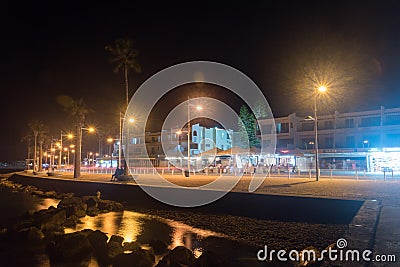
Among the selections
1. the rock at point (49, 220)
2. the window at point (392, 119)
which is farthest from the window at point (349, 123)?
the rock at point (49, 220)

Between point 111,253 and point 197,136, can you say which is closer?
point 111,253

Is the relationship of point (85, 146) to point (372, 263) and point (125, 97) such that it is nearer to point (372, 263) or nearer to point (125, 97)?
point (125, 97)

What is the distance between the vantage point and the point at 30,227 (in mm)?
16031

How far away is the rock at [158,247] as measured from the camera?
12039 mm

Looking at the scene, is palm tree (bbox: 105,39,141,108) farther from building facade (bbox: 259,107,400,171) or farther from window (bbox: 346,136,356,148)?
window (bbox: 346,136,356,148)

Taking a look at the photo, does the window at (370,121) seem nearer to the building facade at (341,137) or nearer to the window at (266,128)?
the building facade at (341,137)

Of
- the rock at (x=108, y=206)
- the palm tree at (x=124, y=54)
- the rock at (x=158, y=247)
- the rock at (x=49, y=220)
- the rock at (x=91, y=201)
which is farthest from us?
the palm tree at (x=124, y=54)

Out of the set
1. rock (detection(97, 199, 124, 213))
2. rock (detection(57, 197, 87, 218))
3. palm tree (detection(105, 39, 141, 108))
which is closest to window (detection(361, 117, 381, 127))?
palm tree (detection(105, 39, 141, 108))

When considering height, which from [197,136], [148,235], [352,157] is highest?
[197,136]

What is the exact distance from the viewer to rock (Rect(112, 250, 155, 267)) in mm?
10305

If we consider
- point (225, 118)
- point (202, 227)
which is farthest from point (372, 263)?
point (225, 118)

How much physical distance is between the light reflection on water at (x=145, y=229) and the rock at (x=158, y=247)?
364mm

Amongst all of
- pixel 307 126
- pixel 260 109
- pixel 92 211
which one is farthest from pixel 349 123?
pixel 92 211

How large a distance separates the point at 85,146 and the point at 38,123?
50868mm
